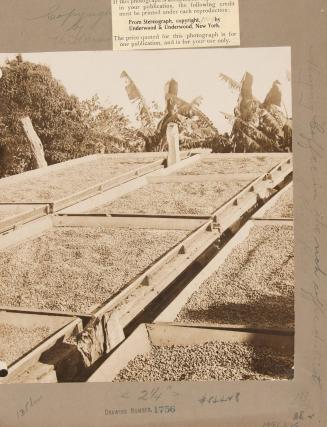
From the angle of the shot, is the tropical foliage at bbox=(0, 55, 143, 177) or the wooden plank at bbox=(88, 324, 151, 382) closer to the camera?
the wooden plank at bbox=(88, 324, 151, 382)

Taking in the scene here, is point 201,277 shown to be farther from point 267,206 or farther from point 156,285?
point 267,206

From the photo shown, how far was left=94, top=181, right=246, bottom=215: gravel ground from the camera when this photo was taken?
328 centimetres

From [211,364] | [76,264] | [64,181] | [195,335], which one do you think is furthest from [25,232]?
[211,364]

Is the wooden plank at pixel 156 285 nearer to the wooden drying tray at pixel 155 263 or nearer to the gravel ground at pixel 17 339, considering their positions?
the wooden drying tray at pixel 155 263

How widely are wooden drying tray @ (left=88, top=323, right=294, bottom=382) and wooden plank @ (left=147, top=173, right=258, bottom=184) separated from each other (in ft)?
4.86

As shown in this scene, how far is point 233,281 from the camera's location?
2.41m

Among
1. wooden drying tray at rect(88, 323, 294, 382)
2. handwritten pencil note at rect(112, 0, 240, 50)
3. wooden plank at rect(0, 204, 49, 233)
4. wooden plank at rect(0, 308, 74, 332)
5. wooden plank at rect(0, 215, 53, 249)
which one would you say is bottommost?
wooden drying tray at rect(88, 323, 294, 382)

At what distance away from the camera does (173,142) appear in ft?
7.92

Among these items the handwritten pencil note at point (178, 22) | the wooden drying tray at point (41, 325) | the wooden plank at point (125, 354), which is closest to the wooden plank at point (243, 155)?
the handwritten pencil note at point (178, 22)

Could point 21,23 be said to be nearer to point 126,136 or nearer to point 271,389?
point 126,136

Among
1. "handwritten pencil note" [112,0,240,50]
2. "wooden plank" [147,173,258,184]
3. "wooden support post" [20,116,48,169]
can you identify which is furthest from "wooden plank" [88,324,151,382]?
"wooden plank" [147,173,258,184]

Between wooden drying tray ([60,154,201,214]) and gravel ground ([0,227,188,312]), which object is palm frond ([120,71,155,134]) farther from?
wooden drying tray ([60,154,201,214])

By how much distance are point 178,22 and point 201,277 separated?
1.11m

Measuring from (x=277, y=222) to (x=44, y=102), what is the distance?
4.12 feet
